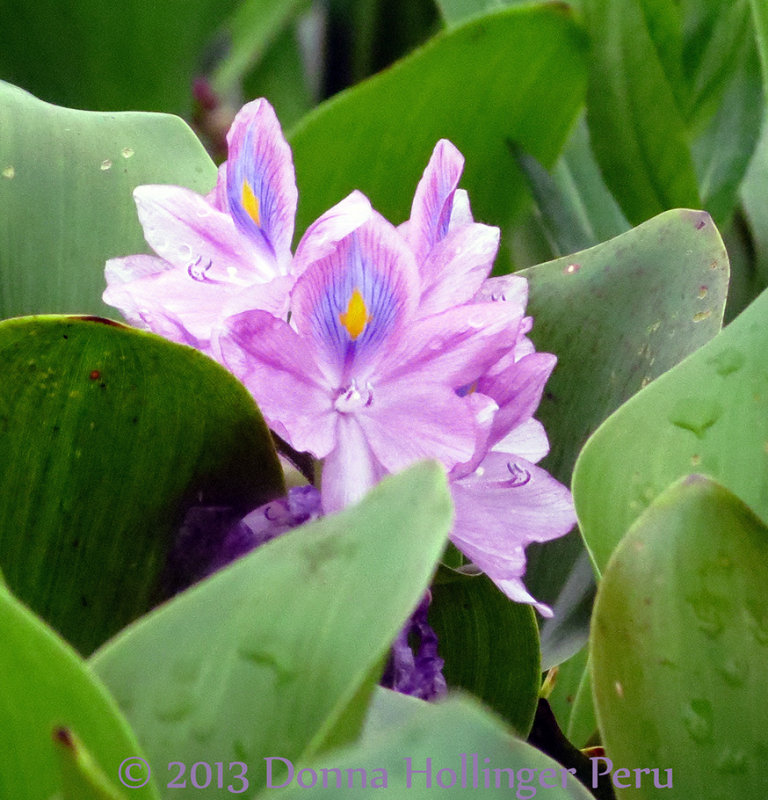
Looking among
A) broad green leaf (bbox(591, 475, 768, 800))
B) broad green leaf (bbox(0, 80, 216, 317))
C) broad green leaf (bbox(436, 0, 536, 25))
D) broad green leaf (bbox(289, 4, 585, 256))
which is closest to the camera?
broad green leaf (bbox(591, 475, 768, 800))

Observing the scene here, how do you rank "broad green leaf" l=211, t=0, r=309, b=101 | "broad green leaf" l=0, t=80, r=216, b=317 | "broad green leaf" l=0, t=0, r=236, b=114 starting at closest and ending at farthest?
"broad green leaf" l=0, t=80, r=216, b=317 → "broad green leaf" l=0, t=0, r=236, b=114 → "broad green leaf" l=211, t=0, r=309, b=101

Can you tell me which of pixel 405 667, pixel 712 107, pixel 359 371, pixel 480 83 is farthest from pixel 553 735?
pixel 712 107

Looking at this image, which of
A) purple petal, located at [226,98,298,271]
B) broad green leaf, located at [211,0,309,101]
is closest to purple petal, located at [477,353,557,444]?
purple petal, located at [226,98,298,271]

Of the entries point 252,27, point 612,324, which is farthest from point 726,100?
point 252,27

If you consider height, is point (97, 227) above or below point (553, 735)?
above

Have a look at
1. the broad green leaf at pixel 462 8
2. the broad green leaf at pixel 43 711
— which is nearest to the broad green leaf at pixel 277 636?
the broad green leaf at pixel 43 711

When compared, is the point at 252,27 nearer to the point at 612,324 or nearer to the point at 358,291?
the point at 612,324

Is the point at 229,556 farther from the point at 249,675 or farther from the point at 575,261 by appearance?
the point at 575,261

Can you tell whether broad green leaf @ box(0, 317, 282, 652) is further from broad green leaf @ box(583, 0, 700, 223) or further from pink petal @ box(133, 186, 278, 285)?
broad green leaf @ box(583, 0, 700, 223)
